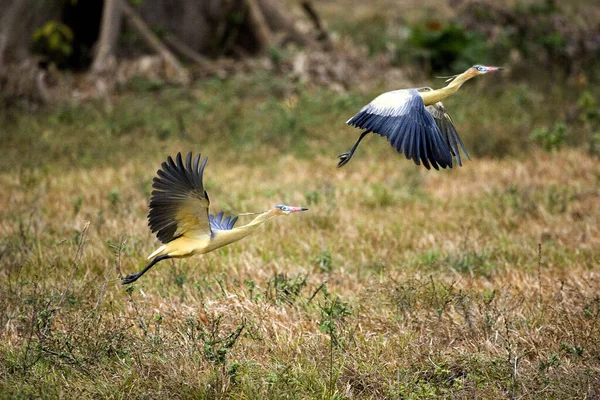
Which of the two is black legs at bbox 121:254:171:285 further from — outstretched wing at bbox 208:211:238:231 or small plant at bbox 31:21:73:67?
small plant at bbox 31:21:73:67

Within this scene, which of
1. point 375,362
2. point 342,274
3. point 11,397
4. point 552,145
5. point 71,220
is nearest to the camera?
point 11,397

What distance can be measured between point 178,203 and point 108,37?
8264 millimetres

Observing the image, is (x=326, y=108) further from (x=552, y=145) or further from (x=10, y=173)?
(x=10, y=173)

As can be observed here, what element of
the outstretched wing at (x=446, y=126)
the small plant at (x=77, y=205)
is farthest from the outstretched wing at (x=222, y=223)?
the small plant at (x=77, y=205)

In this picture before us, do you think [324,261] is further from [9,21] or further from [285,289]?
[9,21]

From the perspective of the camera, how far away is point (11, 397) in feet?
10.8

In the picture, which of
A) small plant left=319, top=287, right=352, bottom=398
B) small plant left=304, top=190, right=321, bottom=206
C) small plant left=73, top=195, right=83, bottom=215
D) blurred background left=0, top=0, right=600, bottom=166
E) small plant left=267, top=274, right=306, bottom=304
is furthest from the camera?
blurred background left=0, top=0, right=600, bottom=166

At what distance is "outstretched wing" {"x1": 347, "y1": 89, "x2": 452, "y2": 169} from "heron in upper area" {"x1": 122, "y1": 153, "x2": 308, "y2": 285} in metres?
0.52

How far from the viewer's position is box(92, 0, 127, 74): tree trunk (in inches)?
428

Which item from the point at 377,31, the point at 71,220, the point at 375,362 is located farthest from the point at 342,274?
the point at 377,31

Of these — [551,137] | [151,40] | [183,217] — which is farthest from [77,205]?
[151,40]

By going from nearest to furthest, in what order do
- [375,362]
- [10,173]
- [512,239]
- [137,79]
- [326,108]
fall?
[375,362]
[512,239]
[10,173]
[326,108]
[137,79]

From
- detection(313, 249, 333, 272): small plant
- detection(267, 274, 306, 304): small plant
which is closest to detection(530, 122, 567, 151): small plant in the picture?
detection(313, 249, 333, 272): small plant

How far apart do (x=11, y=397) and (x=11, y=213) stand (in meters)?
3.12
